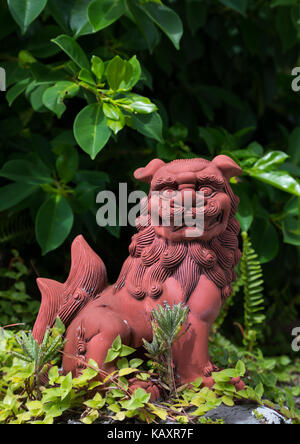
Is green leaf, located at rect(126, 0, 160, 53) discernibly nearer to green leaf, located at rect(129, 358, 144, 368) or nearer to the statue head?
the statue head

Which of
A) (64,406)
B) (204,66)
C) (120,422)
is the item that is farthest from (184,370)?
(204,66)

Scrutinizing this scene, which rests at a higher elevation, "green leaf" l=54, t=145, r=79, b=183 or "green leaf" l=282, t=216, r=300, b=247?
"green leaf" l=54, t=145, r=79, b=183

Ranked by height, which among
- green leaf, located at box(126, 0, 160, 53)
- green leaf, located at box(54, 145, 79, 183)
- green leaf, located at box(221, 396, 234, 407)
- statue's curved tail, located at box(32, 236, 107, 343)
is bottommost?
green leaf, located at box(221, 396, 234, 407)

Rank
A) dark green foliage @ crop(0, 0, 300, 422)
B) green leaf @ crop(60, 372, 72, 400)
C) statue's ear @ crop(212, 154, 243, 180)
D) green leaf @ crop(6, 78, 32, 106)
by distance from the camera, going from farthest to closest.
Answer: green leaf @ crop(6, 78, 32, 106), dark green foliage @ crop(0, 0, 300, 422), statue's ear @ crop(212, 154, 243, 180), green leaf @ crop(60, 372, 72, 400)

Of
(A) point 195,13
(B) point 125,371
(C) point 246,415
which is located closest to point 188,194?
(B) point 125,371

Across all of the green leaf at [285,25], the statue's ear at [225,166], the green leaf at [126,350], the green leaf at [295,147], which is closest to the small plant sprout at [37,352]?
the green leaf at [126,350]

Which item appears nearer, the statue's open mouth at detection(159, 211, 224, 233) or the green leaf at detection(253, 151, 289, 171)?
the statue's open mouth at detection(159, 211, 224, 233)

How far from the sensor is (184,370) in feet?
5.00

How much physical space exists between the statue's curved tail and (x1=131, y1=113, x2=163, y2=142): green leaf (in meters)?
0.46

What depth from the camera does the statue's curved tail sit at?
1.64m

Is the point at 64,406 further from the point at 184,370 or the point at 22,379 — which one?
the point at 184,370

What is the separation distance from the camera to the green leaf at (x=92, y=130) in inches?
69.4

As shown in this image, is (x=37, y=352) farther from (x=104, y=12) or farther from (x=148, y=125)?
(x=104, y=12)

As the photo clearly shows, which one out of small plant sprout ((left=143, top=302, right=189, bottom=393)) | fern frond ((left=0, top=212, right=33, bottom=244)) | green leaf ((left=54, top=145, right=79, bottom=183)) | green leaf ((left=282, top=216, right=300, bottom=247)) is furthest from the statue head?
fern frond ((left=0, top=212, right=33, bottom=244))
